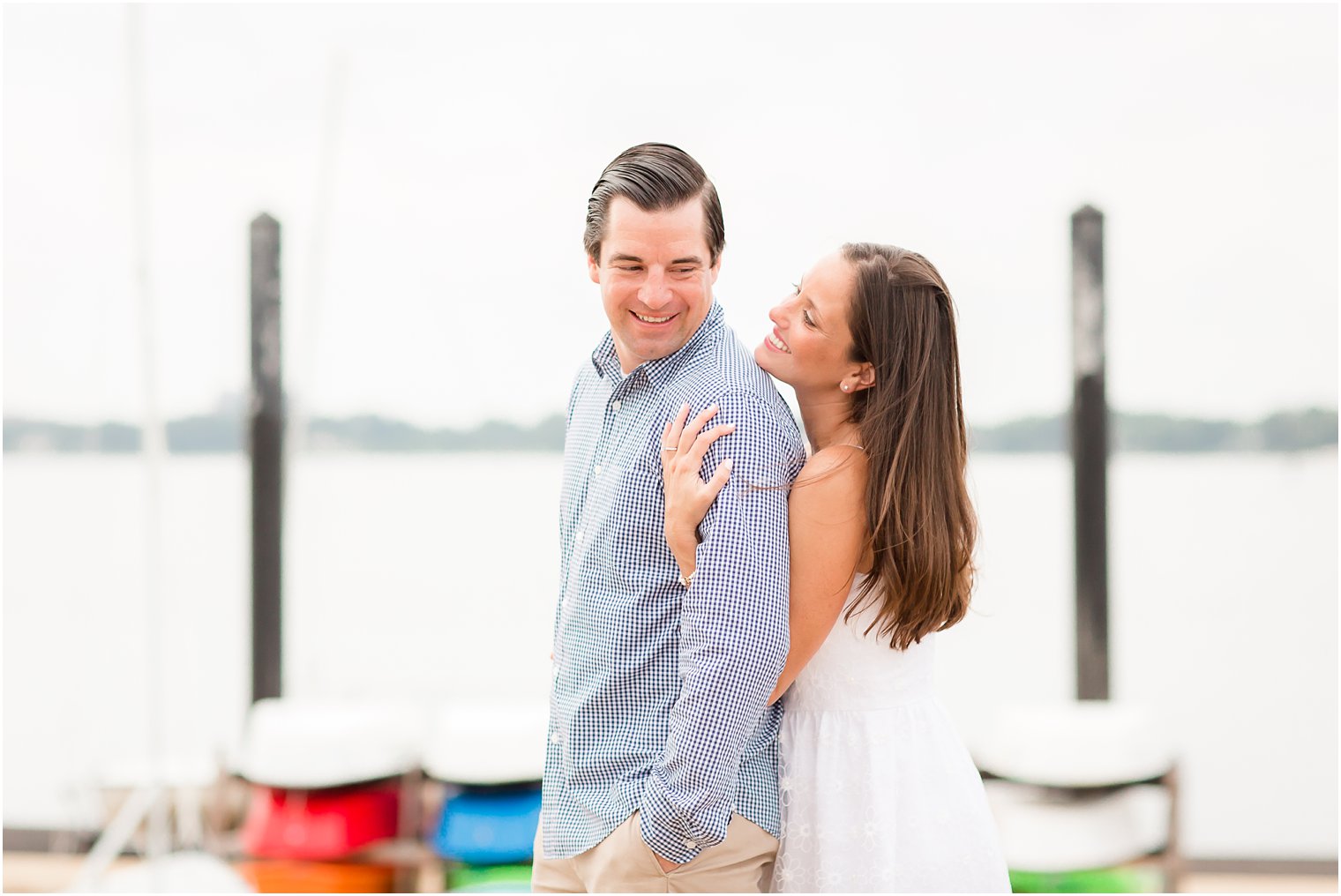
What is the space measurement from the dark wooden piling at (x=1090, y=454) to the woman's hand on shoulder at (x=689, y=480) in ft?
5.13

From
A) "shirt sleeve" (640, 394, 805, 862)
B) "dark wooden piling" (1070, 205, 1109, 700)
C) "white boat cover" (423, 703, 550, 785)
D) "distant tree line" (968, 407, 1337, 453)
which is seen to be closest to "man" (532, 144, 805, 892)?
"shirt sleeve" (640, 394, 805, 862)

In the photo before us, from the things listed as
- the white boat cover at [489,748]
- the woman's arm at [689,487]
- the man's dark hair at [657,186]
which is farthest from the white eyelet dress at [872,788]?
the white boat cover at [489,748]

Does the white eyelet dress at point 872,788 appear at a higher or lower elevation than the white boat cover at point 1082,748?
higher

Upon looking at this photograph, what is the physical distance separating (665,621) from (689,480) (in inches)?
8.0

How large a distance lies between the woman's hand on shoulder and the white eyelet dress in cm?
27

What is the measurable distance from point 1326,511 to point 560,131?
2591mm

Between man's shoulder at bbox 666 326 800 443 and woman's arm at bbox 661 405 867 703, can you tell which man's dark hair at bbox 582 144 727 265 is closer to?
man's shoulder at bbox 666 326 800 443

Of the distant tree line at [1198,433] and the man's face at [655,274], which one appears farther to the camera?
the distant tree line at [1198,433]

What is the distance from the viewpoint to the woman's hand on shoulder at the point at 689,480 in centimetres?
130

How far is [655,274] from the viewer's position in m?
1.41

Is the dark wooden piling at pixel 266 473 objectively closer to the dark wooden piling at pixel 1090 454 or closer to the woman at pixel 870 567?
the woman at pixel 870 567

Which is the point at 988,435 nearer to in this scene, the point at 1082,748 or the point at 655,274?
the point at 1082,748

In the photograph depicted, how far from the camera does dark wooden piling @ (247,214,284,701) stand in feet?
9.02

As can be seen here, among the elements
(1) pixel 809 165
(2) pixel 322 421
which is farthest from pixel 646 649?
(2) pixel 322 421
